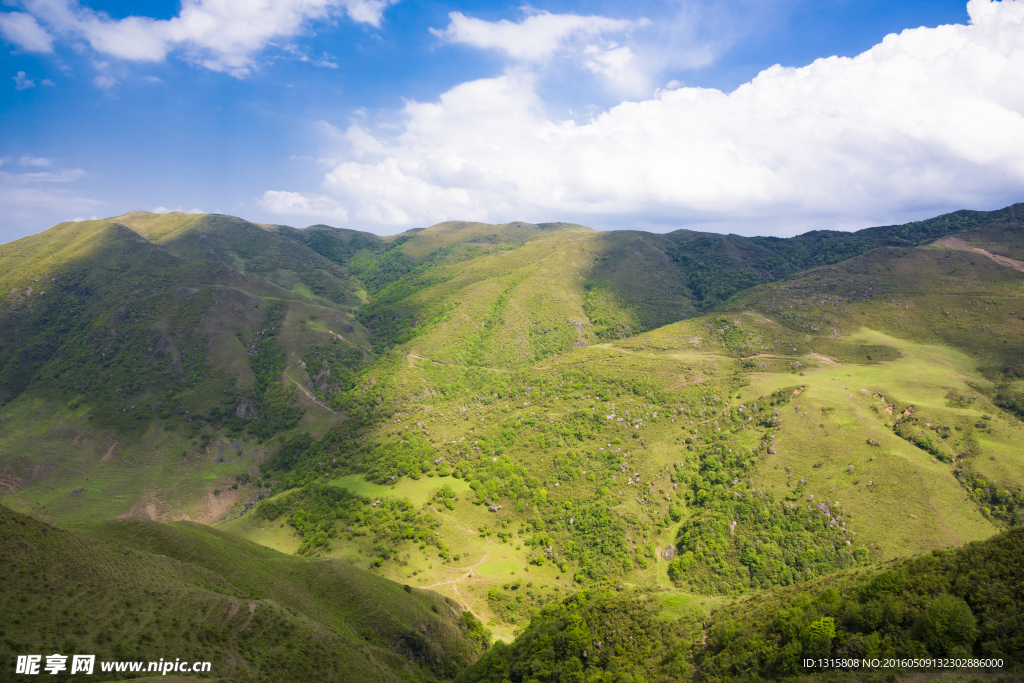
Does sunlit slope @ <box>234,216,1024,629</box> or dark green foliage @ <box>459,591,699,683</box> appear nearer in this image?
dark green foliage @ <box>459,591,699,683</box>

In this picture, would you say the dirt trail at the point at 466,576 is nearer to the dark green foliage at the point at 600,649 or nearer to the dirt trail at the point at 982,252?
the dark green foliage at the point at 600,649

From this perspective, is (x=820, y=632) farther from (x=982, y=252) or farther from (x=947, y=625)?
(x=982, y=252)

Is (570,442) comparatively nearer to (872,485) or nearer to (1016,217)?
(872,485)

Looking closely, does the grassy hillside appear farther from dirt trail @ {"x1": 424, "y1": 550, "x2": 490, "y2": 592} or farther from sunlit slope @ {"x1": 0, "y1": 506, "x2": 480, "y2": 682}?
dirt trail @ {"x1": 424, "y1": 550, "x2": 490, "y2": 592}

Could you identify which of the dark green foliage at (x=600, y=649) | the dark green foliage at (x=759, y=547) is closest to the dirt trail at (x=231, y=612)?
the dark green foliage at (x=600, y=649)

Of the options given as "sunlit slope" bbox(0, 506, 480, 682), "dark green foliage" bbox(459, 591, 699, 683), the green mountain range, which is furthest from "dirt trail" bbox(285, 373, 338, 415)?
"dark green foliage" bbox(459, 591, 699, 683)

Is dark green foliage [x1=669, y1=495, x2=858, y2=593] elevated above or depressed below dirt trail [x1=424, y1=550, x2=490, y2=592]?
above
